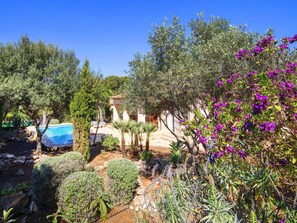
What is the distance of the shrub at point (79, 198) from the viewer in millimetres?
7555

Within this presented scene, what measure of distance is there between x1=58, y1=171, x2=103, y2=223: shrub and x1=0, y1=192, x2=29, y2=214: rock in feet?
7.07

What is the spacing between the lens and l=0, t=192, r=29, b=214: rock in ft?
27.9

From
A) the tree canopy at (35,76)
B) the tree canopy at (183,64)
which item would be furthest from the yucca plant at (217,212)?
the tree canopy at (35,76)

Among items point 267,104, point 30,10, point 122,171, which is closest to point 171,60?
point 122,171

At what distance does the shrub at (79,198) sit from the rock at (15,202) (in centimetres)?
216

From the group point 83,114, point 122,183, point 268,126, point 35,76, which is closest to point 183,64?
point 268,126

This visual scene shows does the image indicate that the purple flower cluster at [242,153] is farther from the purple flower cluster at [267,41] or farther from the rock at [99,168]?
the rock at [99,168]

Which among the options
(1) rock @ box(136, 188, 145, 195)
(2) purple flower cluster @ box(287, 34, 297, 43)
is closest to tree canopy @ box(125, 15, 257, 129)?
(2) purple flower cluster @ box(287, 34, 297, 43)

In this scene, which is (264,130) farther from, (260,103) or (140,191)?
(140,191)

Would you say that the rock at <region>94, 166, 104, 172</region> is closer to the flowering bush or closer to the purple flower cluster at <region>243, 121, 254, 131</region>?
the flowering bush

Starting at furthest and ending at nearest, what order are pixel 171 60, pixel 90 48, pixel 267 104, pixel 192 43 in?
pixel 90 48 < pixel 192 43 < pixel 171 60 < pixel 267 104

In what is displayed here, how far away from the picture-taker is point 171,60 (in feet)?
29.0

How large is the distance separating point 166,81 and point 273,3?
20.7ft

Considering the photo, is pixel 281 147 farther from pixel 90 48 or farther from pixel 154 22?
pixel 90 48
